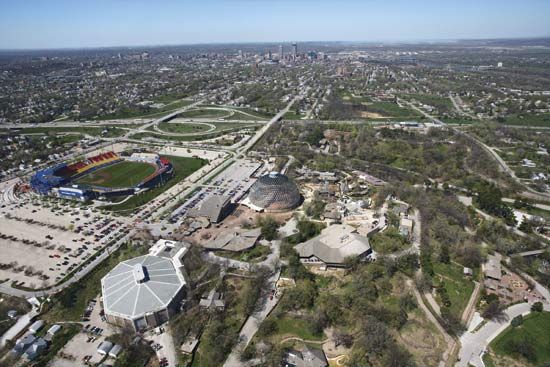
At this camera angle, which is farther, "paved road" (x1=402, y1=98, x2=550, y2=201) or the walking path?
"paved road" (x1=402, y1=98, x2=550, y2=201)

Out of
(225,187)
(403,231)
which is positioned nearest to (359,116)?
(225,187)

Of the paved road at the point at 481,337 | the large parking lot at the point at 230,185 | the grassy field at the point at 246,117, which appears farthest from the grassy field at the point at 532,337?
the grassy field at the point at 246,117

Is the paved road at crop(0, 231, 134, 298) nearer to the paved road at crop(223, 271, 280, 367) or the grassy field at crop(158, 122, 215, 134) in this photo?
the paved road at crop(223, 271, 280, 367)

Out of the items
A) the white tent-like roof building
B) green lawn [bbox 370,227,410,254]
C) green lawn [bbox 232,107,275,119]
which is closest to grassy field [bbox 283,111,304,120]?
green lawn [bbox 232,107,275,119]

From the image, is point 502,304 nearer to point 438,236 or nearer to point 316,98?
point 438,236

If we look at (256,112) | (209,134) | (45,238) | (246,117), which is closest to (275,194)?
(45,238)

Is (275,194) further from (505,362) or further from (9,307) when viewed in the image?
(9,307)
